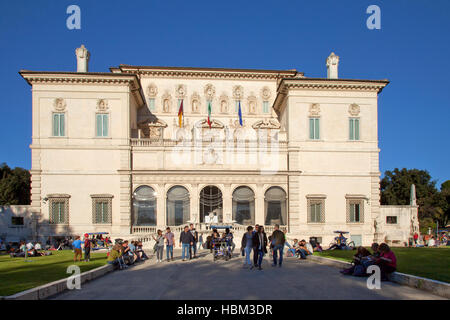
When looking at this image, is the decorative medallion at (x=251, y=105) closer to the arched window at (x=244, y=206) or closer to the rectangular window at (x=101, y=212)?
the arched window at (x=244, y=206)

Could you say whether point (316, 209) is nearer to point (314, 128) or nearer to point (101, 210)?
point (314, 128)

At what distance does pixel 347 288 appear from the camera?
12.1 m

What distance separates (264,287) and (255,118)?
33.0 m

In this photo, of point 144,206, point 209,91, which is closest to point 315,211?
point 144,206

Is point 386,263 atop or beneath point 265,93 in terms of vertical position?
beneath

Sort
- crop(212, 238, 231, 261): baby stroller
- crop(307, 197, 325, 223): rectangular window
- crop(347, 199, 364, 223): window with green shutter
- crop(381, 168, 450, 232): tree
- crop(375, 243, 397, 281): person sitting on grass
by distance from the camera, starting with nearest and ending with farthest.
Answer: crop(375, 243, 397, 281): person sitting on grass < crop(212, 238, 231, 261): baby stroller < crop(307, 197, 325, 223): rectangular window < crop(347, 199, 364, 223): window with green shutter < crop(381, 168, 450, 232): tree

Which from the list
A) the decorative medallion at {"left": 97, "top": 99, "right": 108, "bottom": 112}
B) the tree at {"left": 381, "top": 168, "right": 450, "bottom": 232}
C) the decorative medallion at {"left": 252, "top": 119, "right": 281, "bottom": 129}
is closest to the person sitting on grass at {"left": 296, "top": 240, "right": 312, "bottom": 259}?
the decorative medallion at {"left": 97, "top": 99, "right": 108, "bottom": 112}

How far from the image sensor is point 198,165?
122 ft

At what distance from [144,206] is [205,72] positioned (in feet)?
53.2

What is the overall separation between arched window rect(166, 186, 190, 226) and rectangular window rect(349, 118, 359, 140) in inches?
625

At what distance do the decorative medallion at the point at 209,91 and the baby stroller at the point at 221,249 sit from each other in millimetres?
24303

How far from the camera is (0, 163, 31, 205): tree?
56938 mm

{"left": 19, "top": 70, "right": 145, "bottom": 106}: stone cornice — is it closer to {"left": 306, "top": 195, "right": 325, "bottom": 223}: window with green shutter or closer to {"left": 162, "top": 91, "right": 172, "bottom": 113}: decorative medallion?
{"left": 162, "top": 91, "right": 172, "bottom": 113}: decorative medallion

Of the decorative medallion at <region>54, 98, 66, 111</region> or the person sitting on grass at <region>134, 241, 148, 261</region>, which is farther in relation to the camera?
the decorative medallion at <region>54, 98, 66, 111</region>
